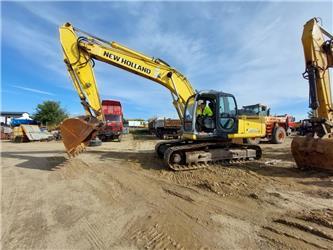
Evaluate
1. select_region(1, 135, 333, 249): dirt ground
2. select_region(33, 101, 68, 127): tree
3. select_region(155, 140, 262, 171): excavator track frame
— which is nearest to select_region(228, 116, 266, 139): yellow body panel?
select_region(155, 140, 262, 171): excavator track frame

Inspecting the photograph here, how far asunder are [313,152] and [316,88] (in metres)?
1.85

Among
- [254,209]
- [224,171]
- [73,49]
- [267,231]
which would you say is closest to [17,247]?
[267,231]

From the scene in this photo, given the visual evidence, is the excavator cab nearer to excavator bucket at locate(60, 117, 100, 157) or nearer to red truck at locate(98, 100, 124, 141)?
excavator bucket at locate(60, 117, 100, 157)

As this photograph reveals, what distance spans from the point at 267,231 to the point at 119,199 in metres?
2.74

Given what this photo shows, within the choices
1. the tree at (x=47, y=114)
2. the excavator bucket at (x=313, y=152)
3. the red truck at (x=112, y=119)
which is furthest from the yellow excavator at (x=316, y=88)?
the tree at (x=47, y=114)

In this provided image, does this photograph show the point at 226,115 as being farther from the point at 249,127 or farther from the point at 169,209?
the point at 169,209

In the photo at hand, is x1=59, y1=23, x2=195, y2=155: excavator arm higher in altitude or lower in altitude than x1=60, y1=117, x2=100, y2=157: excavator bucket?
higher

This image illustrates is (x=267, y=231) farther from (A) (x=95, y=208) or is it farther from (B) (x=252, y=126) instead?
(B) (x=252, y=126)

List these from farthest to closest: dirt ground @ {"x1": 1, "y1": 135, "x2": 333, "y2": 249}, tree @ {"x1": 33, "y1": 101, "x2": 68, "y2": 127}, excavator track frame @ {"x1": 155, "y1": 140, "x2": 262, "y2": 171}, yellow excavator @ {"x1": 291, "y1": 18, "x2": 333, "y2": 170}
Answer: tree @ {"x1": 33, "y1": 101, "x2": 68, "y2": 127} → excavator track frame @ {"x1": 155, "y1": 140, "x2": 262, "y2": 171} → yellow excavator @ {"x1": 291, "y1": 18, "x2": 333, "y2": 170} → dirt ground @ {"x1": 1, "y1": 135, "x2": 333, "y2": 249}

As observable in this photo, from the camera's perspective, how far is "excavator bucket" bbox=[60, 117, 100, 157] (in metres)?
7.69

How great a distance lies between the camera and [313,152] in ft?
21.7

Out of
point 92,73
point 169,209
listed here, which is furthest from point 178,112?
point 169,209

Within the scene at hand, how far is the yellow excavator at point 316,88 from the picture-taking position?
6.75 metres

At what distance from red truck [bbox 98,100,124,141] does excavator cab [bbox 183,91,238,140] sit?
→ 1220cm
